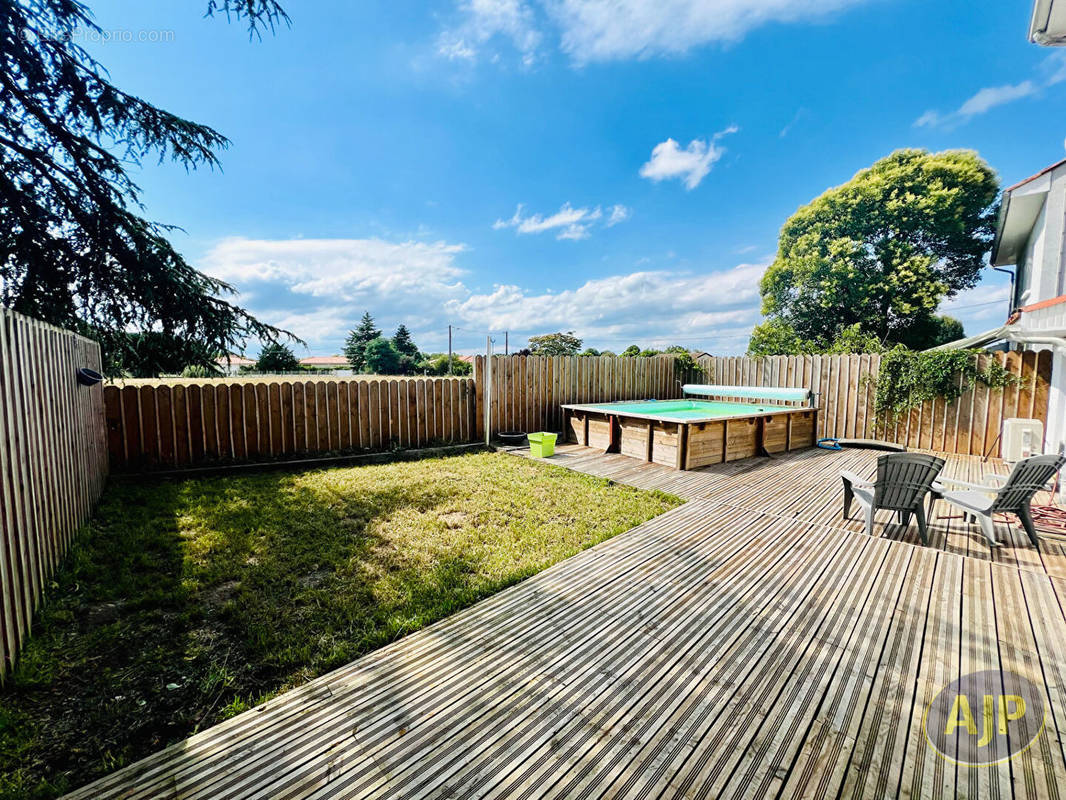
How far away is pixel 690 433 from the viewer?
6215 mm

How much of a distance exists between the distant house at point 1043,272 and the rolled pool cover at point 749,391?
305cm

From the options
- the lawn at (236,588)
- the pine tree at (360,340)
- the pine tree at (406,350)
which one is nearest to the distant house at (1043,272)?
the lawn at (236,588)

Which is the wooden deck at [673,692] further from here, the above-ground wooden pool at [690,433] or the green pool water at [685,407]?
the green pool water at [685,407]

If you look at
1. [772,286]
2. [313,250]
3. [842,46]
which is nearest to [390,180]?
[313,250]

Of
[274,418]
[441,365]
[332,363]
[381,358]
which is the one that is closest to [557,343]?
[441,365]

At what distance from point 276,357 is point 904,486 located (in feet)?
25.1

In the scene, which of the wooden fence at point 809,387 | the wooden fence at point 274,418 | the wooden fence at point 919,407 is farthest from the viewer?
the wooden fence at point 809,387

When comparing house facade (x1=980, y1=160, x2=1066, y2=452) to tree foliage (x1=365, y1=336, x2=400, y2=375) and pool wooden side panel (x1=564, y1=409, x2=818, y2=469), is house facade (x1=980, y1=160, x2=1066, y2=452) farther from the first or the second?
tree foliage (x1=365, y1=336, x2=400, y2=375)

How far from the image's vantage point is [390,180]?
1062 cm

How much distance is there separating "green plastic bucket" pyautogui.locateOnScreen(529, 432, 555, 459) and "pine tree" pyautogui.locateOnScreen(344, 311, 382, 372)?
43263mm

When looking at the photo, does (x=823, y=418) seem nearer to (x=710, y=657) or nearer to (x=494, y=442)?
(x=494, y=442)

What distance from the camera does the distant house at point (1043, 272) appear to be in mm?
4773

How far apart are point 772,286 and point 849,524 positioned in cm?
1912

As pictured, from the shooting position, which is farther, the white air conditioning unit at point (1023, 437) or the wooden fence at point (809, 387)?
the wooden fence at point (809, 387)
